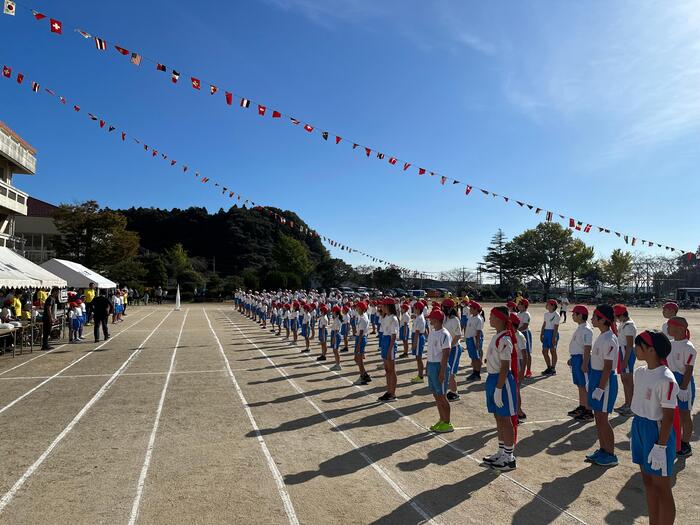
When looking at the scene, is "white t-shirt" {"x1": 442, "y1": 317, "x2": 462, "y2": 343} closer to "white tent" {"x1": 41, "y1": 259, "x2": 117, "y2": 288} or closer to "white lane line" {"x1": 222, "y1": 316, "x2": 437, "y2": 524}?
"white lane line" {"x1": 222, "y1": 316, "x2": 437, "y2": 524}

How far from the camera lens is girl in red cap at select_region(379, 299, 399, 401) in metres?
8.77

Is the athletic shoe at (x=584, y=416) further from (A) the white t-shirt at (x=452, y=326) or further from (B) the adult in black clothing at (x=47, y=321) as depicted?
(B) the adult in black clothing at (x=47, y=321)

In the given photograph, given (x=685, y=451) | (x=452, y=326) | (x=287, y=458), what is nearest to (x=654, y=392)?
(x=685, y=451)

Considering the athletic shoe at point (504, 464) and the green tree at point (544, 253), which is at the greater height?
the green tree at point (544, 253)

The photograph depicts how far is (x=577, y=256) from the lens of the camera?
73812 mm

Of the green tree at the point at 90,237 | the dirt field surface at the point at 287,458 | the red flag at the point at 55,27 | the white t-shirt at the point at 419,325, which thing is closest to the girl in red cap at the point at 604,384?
the dirt field surface at the point at 287,458

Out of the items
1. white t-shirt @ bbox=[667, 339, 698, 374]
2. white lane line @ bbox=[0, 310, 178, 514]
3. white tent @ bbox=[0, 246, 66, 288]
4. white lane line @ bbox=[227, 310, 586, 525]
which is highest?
white tent @ bbox=[0, 246, 66, 288]

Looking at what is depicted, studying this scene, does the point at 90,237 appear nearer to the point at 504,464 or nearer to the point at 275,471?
the point at 275,471

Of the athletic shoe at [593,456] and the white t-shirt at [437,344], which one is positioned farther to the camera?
the white t-shirt at [437,344]

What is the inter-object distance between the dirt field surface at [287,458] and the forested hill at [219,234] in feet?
256

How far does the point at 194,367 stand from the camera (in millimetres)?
11969

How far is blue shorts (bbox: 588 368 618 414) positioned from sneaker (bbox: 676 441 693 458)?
97 centimetres

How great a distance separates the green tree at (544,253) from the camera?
74.5 meters

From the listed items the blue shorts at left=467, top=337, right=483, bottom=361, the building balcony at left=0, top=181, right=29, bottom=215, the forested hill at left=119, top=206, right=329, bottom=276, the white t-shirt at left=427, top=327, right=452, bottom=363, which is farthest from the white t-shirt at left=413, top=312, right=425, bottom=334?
the forested hill at left=119, top=206, right=329, bottom=276
